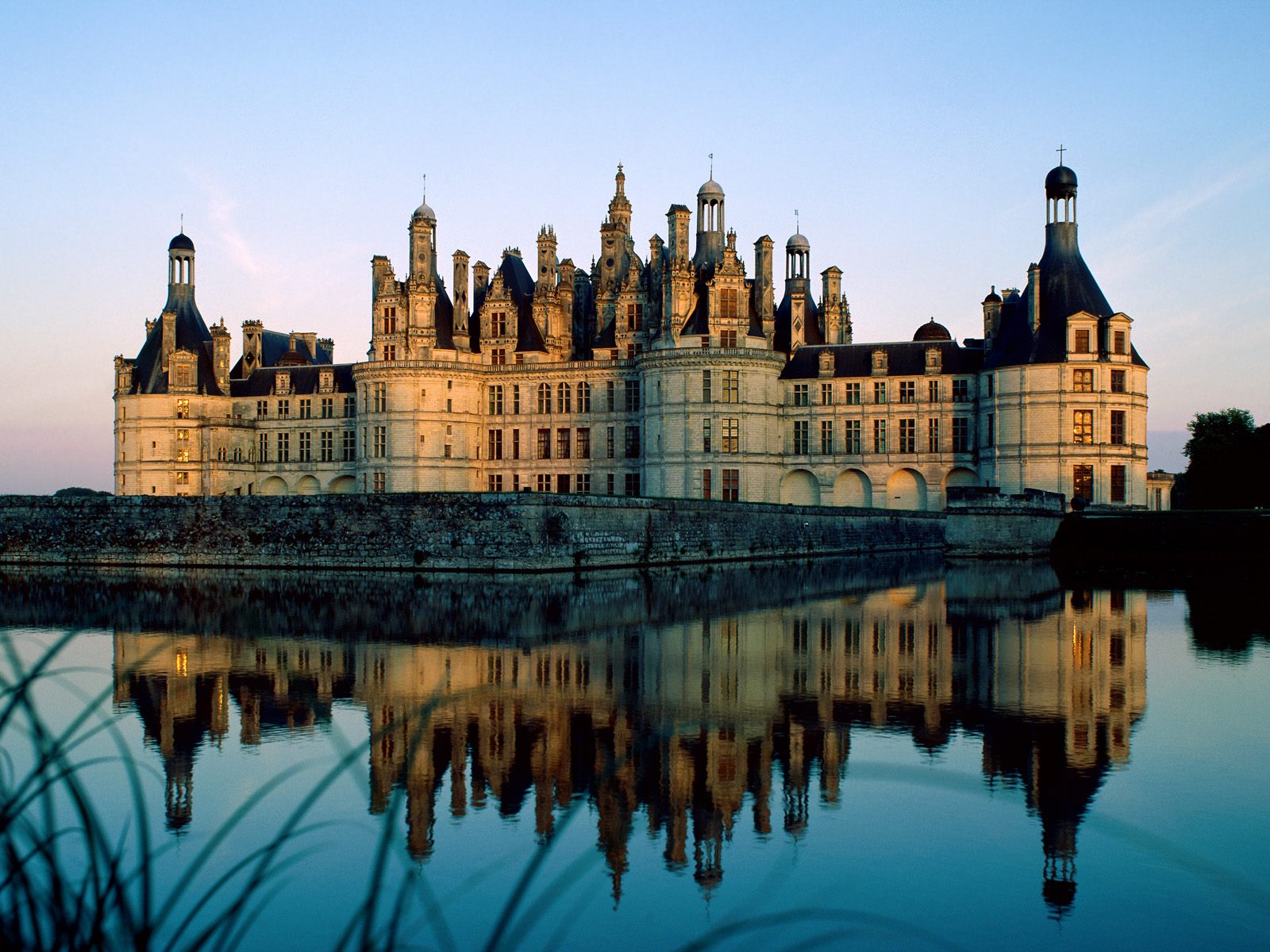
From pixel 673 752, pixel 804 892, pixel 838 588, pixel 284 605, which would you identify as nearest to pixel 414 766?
pixel 673 752

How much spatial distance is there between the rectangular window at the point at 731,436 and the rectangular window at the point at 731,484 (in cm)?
97

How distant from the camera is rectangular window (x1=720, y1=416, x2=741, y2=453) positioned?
51.8m

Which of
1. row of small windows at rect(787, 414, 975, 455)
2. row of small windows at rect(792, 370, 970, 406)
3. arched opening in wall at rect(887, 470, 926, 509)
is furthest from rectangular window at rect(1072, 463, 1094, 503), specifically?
arched opening in wall at rect(887, 470, 926, 509)

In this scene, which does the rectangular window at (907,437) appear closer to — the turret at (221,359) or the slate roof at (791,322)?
the slate roof at (791,322)

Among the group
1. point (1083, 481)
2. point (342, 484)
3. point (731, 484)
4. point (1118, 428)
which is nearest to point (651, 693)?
point (1083, 481)

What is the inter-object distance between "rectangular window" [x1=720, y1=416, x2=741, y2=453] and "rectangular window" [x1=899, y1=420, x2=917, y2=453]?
7.60m

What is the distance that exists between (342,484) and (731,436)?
23026 millimetres

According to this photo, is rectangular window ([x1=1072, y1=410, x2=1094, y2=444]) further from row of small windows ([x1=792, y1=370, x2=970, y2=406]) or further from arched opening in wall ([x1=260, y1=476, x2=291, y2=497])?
arched opening in wall ([x1=260, y1=476, x2=291, y2=497])

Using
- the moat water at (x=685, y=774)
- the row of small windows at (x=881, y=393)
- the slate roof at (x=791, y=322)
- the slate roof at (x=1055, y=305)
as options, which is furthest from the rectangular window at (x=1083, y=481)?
the moat water at (x=685, y=774)

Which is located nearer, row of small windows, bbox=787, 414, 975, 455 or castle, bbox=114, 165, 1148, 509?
castle, bbox=114, 165, 1148, 509

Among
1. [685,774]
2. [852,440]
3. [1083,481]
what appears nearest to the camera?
[685,774]

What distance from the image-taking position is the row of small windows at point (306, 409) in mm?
62281

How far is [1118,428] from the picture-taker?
156ft

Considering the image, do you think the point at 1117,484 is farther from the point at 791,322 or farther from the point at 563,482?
the point at 563,482
